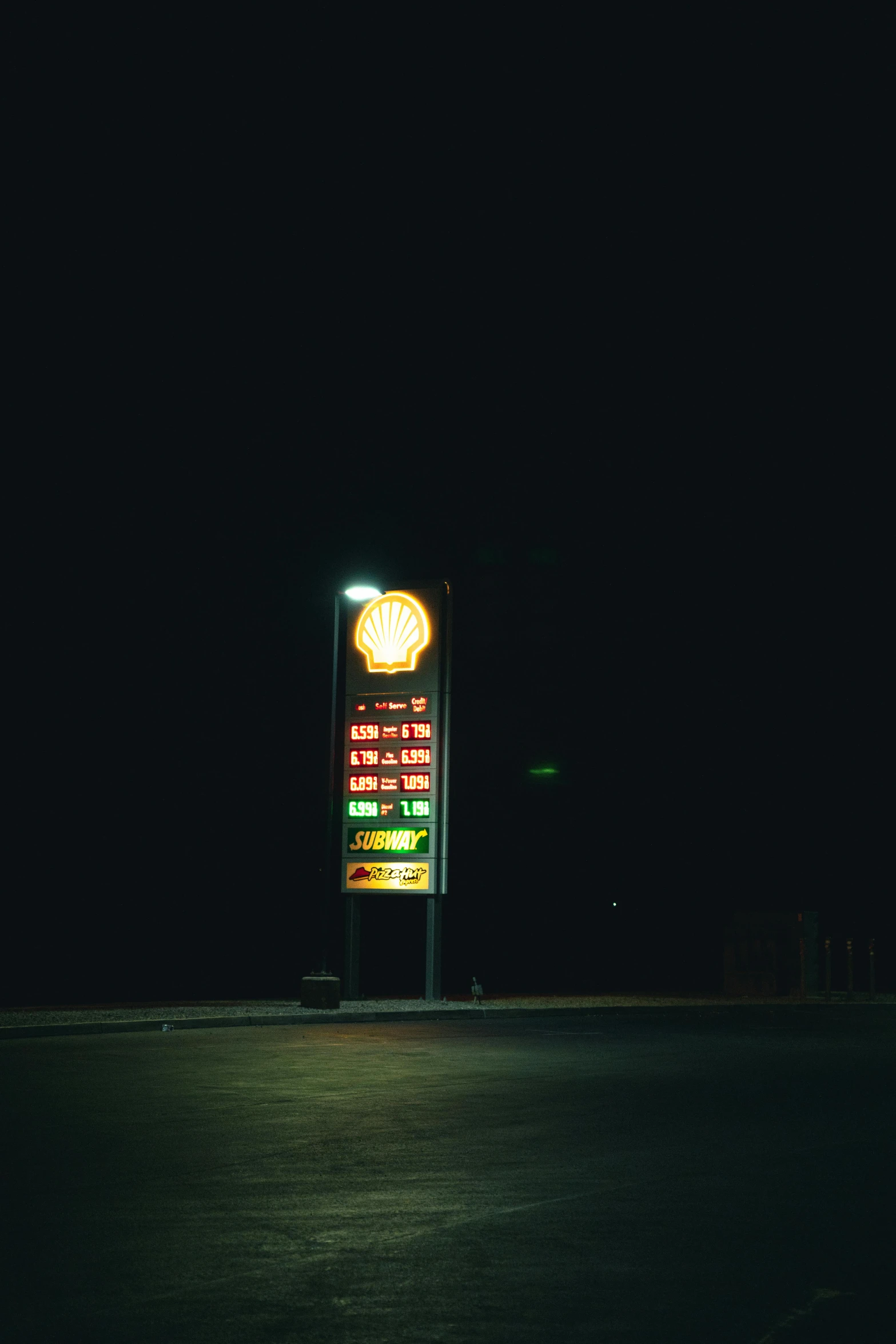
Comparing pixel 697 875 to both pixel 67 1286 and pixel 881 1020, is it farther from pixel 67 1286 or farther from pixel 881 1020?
pixel 67 1286

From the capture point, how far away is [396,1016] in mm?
25578

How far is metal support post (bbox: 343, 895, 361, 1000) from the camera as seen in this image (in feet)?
98.8

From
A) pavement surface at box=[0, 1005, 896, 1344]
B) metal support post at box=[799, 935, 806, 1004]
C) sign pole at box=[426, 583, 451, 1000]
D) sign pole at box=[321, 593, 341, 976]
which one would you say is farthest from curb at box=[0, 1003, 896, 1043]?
pavement surface at box=[0, 1005, 896, 1344]

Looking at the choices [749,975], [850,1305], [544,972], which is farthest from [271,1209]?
[544,972]

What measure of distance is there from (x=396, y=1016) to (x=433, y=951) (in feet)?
14.5

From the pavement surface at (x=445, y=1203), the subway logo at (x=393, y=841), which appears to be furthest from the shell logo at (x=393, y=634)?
the pavement surface at (x=445, y=1203)

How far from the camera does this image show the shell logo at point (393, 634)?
101 ft

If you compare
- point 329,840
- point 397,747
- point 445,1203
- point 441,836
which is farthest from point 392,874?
point 445,1203

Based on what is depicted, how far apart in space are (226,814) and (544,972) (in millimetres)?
21654

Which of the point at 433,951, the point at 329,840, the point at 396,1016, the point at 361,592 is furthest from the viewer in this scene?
the point at 433,951

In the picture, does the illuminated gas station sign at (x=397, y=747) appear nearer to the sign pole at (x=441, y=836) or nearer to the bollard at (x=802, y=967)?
the sign pole at (x=441, y=836)

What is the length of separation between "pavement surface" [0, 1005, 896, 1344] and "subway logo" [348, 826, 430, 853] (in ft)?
45.1

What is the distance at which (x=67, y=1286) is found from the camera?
6.29 metres

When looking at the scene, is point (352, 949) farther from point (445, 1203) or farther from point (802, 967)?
point (445, 1203)
